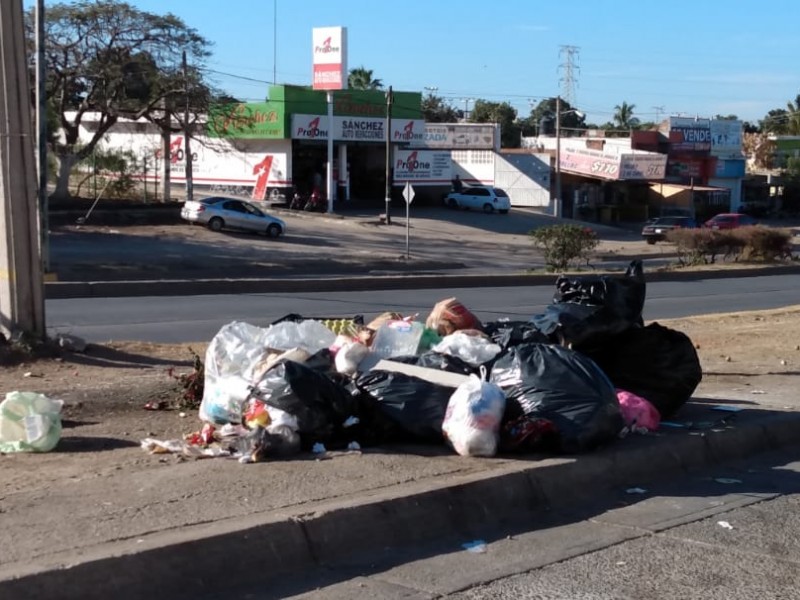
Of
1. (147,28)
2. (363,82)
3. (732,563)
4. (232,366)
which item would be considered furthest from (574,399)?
(363,82)

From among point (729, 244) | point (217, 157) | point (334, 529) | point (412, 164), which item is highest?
point (217, 157)

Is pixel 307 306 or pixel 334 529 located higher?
pixel 334 529

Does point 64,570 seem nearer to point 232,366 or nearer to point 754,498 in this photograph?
point 232,366

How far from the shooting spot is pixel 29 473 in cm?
659

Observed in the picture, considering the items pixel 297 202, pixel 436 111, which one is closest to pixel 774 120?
pixel 436 111

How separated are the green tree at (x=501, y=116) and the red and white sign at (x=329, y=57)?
64656mm

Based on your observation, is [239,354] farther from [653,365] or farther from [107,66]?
[107,66]

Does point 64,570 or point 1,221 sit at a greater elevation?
point 1,221

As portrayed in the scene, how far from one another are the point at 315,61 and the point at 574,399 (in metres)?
49.9

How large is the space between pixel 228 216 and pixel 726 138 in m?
48.1

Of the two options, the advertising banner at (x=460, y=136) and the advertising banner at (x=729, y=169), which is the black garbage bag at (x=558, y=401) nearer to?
the advertising banner at (x=460, y=136)

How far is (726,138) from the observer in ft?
268

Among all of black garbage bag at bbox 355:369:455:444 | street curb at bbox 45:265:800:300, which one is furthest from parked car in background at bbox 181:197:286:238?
black garbage bag at bbox 355:369:455:444

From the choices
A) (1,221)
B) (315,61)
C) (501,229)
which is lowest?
(501,229)
